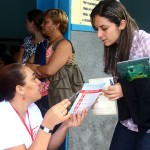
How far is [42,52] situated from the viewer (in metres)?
3.28

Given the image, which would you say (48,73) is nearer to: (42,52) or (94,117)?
(42,52)

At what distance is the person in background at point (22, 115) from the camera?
1959 mm

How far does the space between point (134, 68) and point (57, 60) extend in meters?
1.12

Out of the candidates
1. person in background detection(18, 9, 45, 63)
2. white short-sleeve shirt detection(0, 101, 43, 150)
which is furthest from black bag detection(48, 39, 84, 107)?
white short-sleeve shirt detection(0, 101, 43, 150)

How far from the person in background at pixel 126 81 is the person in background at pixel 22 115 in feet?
0.94

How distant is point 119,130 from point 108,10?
804 mm

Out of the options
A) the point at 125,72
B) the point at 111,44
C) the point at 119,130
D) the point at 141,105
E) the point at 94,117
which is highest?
the point at 111,44

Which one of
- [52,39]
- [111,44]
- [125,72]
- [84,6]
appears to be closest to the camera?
[125,72]

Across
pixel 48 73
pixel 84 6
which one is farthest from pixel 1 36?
pixel 48 73

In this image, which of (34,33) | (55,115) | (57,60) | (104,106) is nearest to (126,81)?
(104,106)

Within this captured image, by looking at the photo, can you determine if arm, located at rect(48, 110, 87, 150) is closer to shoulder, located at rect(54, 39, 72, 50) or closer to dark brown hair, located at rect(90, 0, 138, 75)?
dark brown hair, located at rect(90, 0, 138, 75)

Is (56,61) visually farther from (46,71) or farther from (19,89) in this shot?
(19,89)

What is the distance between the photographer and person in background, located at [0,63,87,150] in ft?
6.43

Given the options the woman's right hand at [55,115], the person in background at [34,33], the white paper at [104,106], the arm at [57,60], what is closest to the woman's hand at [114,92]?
the white paper at [104,106]
